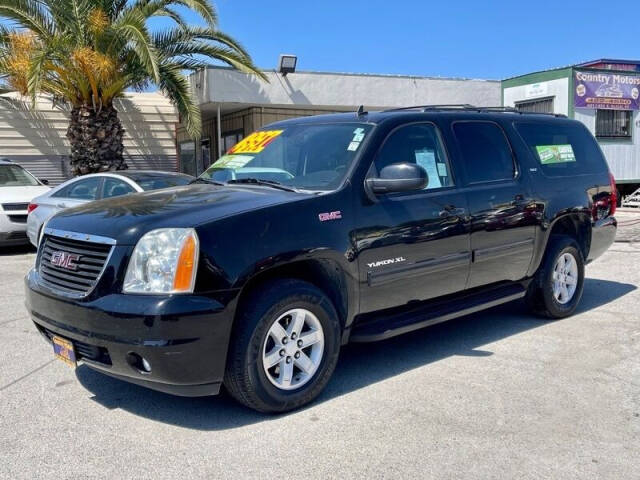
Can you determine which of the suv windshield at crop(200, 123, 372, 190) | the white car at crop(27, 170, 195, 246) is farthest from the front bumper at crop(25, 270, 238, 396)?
the white car at crop(27, 170, 195, 246)

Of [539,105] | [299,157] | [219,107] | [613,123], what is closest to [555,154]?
[299,157]

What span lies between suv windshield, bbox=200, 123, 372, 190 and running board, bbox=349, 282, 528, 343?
3.40 ft

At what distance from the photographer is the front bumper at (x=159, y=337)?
134 inches

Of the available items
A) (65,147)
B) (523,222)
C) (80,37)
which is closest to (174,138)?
(65,147)

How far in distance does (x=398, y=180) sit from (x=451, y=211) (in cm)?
79

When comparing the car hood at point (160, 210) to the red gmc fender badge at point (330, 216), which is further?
the red gmc fender badge at point (330, 216)

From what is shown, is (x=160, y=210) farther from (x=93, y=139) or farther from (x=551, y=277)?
(x=93, y=139)

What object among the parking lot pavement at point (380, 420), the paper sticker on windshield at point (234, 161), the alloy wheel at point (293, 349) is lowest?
the parking lot pavement at point (380, 420)

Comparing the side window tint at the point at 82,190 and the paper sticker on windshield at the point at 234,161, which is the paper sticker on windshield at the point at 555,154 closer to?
the paper sticker on windshield at the point at 234,161

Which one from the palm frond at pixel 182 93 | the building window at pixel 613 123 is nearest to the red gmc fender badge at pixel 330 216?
the palm frond at pixel 182 93

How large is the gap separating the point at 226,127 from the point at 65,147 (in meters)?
4.30

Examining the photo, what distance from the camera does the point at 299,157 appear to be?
475 centimetres

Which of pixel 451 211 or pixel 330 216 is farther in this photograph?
pixel 451 211

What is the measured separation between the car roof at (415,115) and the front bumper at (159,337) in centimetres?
202
